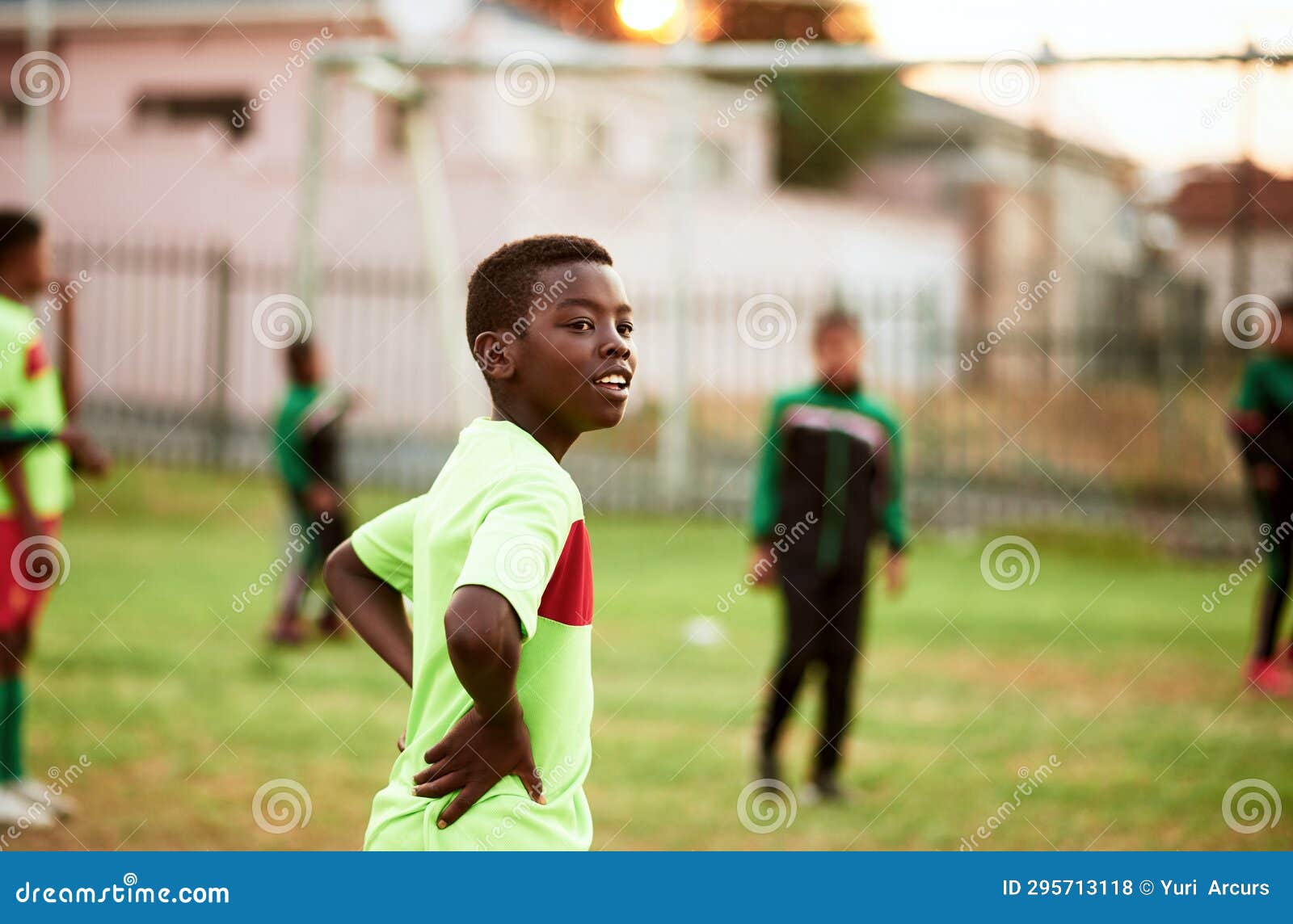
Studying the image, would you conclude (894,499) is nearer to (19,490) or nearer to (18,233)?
(19,490)

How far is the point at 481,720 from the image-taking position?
6.71 ft

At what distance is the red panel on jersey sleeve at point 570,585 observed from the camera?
211 centimetres

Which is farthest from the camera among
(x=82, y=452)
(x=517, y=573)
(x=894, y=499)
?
(x=894, y=499)

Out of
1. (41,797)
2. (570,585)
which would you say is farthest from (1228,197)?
(570,585)

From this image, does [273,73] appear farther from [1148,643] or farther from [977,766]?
[977,766]

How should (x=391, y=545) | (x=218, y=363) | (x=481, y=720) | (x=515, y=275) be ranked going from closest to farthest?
(x=481, y=720)
(x=515, y=275)
(x=391, y=545)
(x=218, y=363)

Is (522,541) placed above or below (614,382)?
below

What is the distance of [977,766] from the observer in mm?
5945

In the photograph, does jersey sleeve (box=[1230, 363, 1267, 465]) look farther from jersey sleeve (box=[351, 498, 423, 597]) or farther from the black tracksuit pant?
jersey sleeve (box=[351, 498, 423, 597])

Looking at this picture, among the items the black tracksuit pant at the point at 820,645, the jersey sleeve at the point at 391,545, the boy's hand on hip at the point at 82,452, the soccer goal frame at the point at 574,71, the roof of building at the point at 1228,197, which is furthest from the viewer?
the roof of building at the point at 1228,197

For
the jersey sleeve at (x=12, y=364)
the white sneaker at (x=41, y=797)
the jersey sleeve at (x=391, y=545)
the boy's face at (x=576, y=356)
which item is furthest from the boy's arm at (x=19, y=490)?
the boy's face at (x=576, y=356)

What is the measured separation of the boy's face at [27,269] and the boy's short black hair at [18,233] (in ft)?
0.04

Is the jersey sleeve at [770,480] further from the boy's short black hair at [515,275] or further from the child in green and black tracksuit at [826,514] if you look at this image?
the boy's short black hair at [515,275]

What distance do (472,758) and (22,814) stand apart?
3.43 metres
